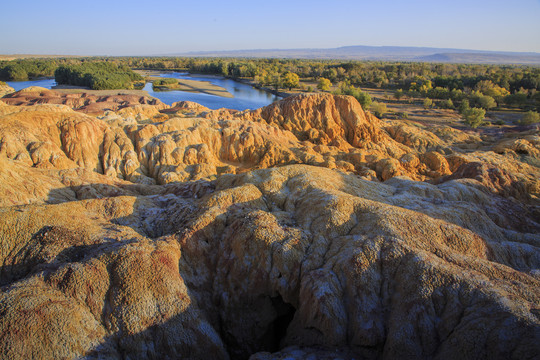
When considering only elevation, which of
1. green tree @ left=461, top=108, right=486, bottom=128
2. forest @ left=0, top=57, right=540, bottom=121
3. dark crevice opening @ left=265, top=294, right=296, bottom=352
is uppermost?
forest @ left=0, top=57, right=540, bottom=121

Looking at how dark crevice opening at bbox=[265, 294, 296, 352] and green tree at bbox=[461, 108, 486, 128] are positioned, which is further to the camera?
green tree at bbox=[461, 108, 486, 128]

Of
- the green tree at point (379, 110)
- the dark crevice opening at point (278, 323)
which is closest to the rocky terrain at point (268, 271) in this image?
the dark crevice opening at point (278, 323)

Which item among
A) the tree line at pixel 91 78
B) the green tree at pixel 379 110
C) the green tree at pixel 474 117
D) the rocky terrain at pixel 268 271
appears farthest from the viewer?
the tree line at pixel 91 78

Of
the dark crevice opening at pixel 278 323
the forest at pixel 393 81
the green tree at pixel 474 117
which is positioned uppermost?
the forest at pixel 393 81

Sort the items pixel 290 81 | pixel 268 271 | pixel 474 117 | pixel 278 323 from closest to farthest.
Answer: pixel 268 271, pixel 278 323, pixel 474 117, pixel 290 81

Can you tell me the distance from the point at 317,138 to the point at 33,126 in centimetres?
3062

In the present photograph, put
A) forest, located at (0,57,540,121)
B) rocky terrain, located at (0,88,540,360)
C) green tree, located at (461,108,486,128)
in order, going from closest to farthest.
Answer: rocky terrain, located at (0,88,540,360) → green tree, located at (461,108,486,128) → forest, located at (0,57,540,121)

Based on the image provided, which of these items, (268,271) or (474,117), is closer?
(268,271)

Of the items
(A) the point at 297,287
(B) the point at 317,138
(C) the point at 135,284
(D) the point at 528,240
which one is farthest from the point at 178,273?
(B) the point at 317,138

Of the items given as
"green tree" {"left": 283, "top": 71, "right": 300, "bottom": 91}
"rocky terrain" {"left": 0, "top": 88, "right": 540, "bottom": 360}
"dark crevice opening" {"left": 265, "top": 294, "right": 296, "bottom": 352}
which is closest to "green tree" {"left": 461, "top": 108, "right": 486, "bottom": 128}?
"rocky terrain" {"left": 0, "top": 88, "right": 540, "bottom": 360}

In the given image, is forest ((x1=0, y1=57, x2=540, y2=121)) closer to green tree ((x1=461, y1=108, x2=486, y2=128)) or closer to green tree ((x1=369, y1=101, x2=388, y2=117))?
green tree ((x1=369, y1=101, x2=388, y2=117))

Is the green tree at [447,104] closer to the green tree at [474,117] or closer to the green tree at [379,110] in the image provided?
the green tree at [474,117]

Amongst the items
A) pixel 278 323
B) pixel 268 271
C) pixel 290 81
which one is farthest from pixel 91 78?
pixel 278 323

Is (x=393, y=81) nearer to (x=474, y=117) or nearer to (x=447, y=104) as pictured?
(x=447, y=104)
